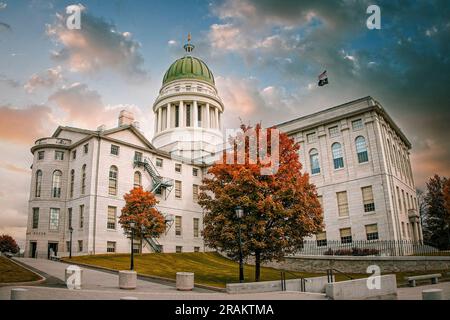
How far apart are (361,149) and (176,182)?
25.1m

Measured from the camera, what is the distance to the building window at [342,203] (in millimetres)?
38875

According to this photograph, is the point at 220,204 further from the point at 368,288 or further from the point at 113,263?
the point at 113,263

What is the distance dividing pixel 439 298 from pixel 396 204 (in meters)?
29.1

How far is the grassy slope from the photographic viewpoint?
84.3 feet

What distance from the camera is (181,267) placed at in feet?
100.0

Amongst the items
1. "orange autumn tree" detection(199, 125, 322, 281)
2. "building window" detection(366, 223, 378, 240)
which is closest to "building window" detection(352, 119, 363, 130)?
"building window" detection(366, 223, 378, 240)

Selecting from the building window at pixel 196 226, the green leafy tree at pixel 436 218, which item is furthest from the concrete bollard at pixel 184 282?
the green leafy tree at pixel 436 218

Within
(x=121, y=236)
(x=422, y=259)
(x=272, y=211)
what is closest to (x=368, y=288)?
(x=272, y=211)

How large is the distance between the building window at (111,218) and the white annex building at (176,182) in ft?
0.38

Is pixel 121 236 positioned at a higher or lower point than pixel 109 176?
lower

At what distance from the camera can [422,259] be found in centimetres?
2561

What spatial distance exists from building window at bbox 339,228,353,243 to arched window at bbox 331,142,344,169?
699 centimetres

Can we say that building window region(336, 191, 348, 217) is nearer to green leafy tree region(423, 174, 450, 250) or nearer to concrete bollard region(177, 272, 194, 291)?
green leafy tree region(423, 174, 450, 250)

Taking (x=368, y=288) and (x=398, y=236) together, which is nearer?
(x=368, y=288)
